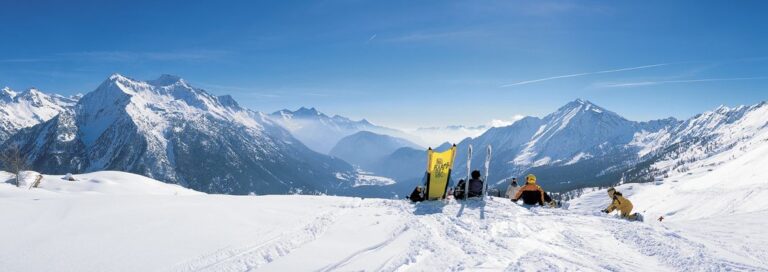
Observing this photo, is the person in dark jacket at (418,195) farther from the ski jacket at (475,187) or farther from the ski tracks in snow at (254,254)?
the ski tracks in snow at (254,254)

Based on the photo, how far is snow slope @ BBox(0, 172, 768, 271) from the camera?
8836 mm

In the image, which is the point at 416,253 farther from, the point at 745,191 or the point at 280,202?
the point at 745,191

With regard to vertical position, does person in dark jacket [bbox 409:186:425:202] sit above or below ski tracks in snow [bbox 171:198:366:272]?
above

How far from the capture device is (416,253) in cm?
992

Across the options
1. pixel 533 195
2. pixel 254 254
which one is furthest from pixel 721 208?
pixel 254 254

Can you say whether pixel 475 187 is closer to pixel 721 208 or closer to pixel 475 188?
pixel 475 188

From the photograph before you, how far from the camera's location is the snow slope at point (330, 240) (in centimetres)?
884

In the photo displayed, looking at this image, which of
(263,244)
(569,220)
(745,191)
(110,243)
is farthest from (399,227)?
(745,191)

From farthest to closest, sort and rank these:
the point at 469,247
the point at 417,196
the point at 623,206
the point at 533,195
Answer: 1. the point at 417,196
2. the point at 533,195
3. the point at 623,206
4. the point at 469,247

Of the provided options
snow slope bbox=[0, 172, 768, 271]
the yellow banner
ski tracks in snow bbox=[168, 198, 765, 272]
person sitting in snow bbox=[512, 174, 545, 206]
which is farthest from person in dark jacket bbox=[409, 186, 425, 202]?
ski tracks in snow bbox=[168, 198, 765, 272]

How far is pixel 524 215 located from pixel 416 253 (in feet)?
23.8

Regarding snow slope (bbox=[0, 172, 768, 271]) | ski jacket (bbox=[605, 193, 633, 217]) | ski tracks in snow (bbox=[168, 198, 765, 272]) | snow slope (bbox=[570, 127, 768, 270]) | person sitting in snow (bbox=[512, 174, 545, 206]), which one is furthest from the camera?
person sitting in snow (bbox=[512, 174, 545, 206])

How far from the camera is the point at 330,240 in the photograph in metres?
11.4

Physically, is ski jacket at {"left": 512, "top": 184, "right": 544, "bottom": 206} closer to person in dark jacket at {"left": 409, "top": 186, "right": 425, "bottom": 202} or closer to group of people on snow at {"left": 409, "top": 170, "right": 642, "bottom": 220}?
group of people on snow at {"left": 409, "top": 170, "right": 642, "bottom": 220}
